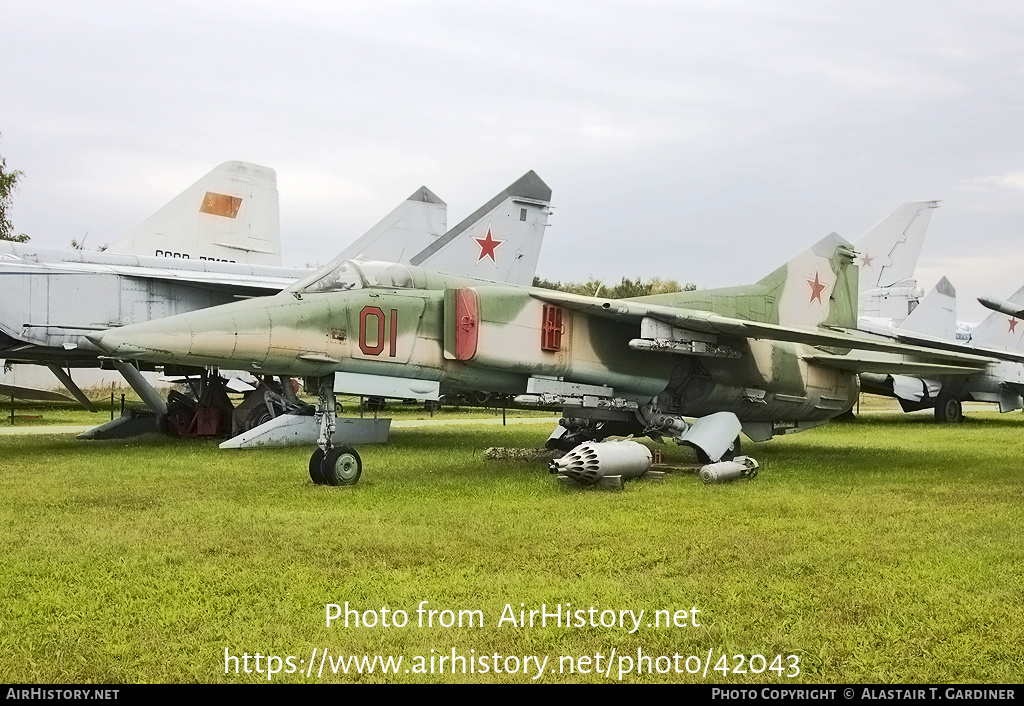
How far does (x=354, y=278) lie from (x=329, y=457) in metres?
2.02

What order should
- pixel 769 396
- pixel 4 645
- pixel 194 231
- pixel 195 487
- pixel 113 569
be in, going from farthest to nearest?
pixel 194 231, pixel 769 396, pixel 195 487, pixel 113 569, pixel 4 645

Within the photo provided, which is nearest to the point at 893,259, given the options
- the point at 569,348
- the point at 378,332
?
the point at 569,348

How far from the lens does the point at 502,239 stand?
52.5 feet

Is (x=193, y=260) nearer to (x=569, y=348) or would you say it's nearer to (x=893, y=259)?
(x=569, y=348)

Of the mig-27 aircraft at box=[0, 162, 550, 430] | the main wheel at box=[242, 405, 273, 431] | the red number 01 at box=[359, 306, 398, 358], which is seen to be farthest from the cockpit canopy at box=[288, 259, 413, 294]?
the main wheel at box=[242, 405, 273, 431]

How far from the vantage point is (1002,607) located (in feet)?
16.6

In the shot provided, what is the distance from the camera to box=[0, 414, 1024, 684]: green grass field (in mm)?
4250

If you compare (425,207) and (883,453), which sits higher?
(425,207)

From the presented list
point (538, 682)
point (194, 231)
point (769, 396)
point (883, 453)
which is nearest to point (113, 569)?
point (538, 682)

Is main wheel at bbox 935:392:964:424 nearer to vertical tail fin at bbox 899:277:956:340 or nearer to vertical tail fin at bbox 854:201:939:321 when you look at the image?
vertical tail fin at bbox 899:277:956:340

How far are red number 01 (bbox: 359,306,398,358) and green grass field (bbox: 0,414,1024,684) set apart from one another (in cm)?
150

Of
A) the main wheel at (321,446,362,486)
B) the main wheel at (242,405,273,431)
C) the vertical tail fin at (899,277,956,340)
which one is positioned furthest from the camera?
the vertical tail fin at (899,277,956,340)

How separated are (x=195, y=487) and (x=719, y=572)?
6.31 meters
